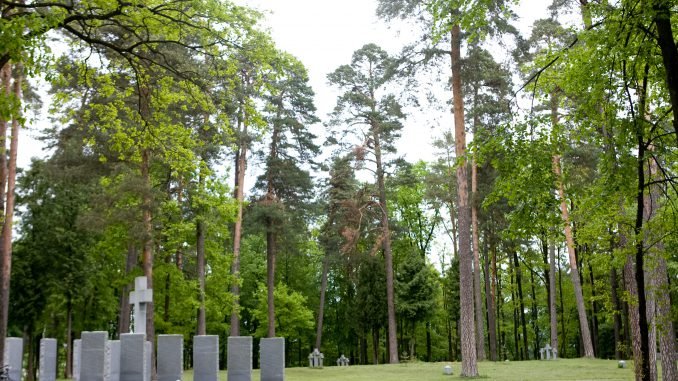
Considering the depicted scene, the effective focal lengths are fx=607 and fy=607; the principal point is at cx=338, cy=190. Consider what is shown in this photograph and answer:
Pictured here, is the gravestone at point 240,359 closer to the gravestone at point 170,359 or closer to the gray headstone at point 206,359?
the gray headstone at point 206,359

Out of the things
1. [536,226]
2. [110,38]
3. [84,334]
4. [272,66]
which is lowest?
[84,334]

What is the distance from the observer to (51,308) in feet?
87.8

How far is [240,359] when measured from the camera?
14594mm

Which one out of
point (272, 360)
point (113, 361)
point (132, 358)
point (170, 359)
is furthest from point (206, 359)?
point (113, 361)

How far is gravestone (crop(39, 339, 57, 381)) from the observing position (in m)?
17.1

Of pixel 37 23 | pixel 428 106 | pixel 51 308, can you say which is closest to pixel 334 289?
pixel 51 308

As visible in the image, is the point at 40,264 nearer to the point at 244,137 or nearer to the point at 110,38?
the point at 244,137

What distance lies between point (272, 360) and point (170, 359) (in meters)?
2.61

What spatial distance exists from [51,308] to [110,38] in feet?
47.5

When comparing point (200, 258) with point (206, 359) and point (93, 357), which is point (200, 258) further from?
point (93, 357)

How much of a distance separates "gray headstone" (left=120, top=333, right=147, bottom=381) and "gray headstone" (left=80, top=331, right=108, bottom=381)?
42 cm

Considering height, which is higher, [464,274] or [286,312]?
[464,274]

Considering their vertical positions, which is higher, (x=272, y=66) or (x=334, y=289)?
(x=272, y=66)

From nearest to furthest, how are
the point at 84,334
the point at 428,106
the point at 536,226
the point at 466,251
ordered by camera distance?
the point at 536,226, the point at 84,334, the point at 466,251, the point at 428,106
